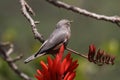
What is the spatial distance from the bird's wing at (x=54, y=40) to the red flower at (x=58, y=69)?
180 millimetres

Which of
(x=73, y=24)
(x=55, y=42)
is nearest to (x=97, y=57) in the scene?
(x=55, y=42)

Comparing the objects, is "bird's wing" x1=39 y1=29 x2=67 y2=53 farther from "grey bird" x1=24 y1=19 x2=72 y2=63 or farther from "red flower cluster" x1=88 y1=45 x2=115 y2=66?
"red flower cluster" x1=88 y1=45 x2=115 y2=66

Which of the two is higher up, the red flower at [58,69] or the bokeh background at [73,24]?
the red flower at [58,69]

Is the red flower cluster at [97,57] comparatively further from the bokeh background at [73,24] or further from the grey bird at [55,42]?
the bokeh background at [73,24]

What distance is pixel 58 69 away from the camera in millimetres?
1794

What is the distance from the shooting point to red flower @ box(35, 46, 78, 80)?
1.79 m

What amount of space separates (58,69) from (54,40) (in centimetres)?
24

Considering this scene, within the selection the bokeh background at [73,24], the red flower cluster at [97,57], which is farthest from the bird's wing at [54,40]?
the bokeh background at [73,24]

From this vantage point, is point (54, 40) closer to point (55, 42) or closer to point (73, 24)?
point (55, 42)

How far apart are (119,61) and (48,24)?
7.62 m

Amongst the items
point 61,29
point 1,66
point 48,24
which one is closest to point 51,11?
point 48,24

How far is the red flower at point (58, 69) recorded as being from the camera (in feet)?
5.87

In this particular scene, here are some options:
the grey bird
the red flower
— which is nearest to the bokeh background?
the grey bird

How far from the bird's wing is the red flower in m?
0.18
